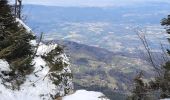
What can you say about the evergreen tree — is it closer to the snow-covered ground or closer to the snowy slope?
the snowy slope

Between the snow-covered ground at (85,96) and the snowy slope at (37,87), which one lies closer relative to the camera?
the snowy slope at (37,87)

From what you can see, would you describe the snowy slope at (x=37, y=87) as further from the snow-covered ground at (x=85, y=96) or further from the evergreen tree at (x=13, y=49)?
the snow-covered ground at (x=85, y=96)

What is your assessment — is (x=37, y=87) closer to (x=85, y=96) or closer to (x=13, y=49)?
(x=13, y=49)

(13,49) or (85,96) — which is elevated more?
(13,49)

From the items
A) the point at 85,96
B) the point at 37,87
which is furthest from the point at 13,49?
the point at 85,96

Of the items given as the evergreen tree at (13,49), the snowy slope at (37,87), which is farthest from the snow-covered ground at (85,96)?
the evergreen tree at (13,49)

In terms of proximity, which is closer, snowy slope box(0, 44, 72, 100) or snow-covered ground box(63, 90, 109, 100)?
snowy slope box(0, 44, 72, 100)

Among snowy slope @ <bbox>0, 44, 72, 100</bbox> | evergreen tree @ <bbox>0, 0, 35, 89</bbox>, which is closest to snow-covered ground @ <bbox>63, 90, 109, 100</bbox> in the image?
snowy slope @ <bbox>0, 44, 72, 100</bbox>

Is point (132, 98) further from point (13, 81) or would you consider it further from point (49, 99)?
point (13, 81)
